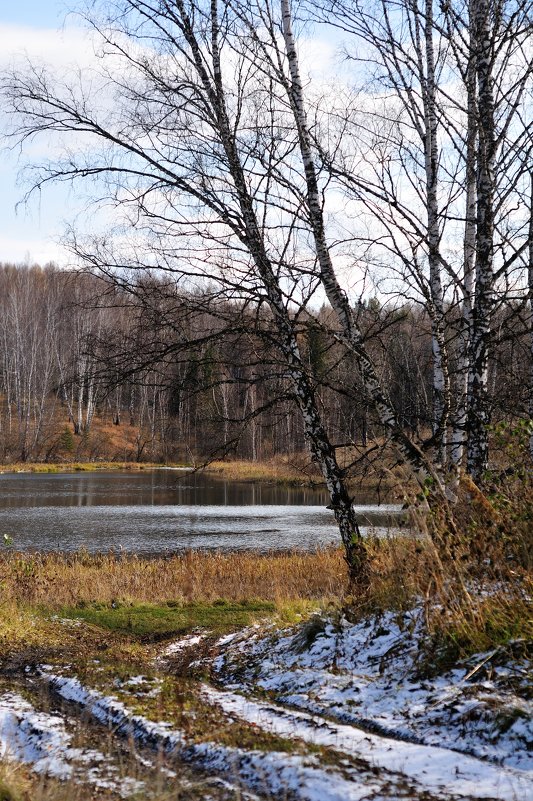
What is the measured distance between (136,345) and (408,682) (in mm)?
3934

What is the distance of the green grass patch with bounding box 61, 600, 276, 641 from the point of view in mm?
7047

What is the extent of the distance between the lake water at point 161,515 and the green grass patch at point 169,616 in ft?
11.8

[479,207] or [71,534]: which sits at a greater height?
[479,207]

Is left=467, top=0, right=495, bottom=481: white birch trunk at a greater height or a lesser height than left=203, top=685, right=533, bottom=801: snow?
greater

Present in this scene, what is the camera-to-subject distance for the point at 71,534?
18953 mm

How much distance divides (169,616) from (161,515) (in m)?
16.0

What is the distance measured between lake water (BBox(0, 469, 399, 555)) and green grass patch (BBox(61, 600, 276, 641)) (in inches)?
142

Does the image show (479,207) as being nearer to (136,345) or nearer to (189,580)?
(136,345)

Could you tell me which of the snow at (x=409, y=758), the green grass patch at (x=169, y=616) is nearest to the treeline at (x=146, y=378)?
the green grass patch at (x=169, y=616)

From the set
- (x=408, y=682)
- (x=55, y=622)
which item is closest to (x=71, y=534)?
(x=55, y=622)

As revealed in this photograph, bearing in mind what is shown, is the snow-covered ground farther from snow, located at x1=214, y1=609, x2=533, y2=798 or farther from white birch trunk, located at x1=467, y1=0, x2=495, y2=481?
white birch trunk, located at x1=467, y1=0, x2=495, y2=481

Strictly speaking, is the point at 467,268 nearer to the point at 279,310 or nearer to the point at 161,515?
the point at 279,310

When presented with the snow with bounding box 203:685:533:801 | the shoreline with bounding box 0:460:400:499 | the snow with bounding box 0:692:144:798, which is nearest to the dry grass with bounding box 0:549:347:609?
the snow with bounding box 0:692:144:798

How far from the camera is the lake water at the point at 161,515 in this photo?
58.9 feet
